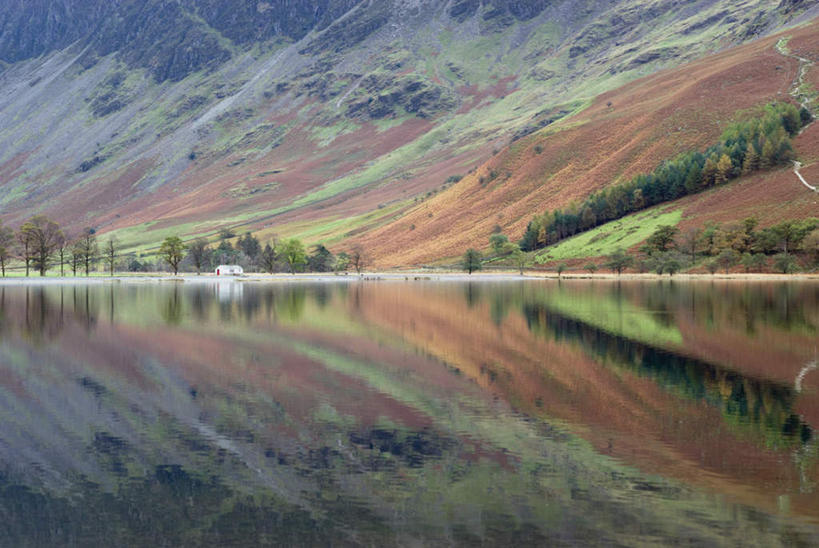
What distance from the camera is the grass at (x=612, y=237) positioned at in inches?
6142

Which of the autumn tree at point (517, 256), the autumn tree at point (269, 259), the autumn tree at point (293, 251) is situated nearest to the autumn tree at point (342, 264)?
the autumn tree at point (269, 259)

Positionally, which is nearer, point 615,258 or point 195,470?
point 195,470

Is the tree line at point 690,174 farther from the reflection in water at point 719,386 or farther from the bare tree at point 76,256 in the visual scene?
the reflection in water at point 719,386

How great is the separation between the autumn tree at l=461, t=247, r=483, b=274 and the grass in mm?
13308

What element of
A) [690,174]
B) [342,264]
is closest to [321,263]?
[342,264]

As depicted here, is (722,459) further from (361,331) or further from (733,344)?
(361,331)

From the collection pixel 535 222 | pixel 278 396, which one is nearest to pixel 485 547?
pixel 278 396

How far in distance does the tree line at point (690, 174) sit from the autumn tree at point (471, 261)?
16.1m

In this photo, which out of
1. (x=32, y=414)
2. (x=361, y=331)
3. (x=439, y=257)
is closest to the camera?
(x=32, y=414)

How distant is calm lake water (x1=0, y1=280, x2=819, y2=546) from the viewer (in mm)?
15336

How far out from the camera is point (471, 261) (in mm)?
164875

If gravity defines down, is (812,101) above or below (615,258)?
above

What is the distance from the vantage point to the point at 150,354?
38.1 metres

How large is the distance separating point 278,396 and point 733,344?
2500cm
